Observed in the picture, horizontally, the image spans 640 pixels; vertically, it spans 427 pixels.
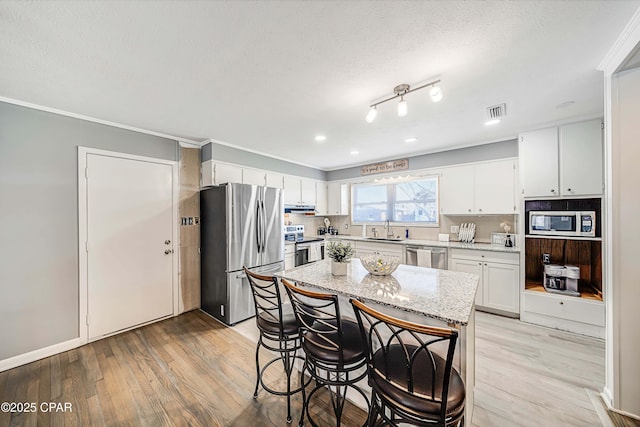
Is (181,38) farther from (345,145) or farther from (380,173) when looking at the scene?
(380,173)

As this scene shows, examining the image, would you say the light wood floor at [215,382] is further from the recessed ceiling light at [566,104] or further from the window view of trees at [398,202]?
the recessed ceiling light at [566,104]

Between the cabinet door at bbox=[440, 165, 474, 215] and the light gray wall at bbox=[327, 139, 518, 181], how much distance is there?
6.1 inches

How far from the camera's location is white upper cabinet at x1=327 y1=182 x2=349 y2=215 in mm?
5531

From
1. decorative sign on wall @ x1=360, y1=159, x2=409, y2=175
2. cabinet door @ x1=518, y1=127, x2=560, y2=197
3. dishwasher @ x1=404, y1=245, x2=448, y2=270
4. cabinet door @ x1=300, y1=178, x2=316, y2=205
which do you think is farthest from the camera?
cabinet door @ x1=300, y1=178, x2=316, y2=205

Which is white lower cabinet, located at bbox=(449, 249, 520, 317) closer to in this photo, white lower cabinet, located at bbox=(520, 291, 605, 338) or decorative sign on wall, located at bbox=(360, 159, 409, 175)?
white lower cabinet, located at bbox=(520, 291, 605, 338)

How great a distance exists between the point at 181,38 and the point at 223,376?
269 centimetres

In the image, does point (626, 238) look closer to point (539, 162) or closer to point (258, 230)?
point (539, 162)

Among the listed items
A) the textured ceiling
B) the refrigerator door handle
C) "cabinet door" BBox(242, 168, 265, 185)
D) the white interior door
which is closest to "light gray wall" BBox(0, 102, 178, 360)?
the white interior door

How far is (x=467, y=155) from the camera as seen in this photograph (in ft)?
12.8

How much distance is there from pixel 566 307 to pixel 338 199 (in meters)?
4.03

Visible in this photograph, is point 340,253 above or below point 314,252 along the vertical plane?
above

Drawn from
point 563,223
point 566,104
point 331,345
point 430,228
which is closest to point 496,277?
point 563,223

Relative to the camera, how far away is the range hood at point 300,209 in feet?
15.9

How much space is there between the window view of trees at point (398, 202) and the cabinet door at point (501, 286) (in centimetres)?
122
